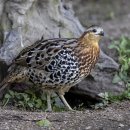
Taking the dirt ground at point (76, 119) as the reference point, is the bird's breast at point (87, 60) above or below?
above

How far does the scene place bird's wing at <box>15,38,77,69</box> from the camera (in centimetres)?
824

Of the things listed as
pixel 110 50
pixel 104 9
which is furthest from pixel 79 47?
pixel 104 9

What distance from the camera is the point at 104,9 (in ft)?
45.9

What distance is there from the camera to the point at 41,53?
8.30 m

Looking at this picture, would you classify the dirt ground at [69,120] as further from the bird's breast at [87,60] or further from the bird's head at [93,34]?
the bird's head at [93,34]

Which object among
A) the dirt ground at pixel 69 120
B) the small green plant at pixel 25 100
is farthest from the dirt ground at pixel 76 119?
the small green plant at pixel 25 100

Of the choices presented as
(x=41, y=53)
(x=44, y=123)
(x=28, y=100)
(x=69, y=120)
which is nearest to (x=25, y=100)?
(x=28, y=100)

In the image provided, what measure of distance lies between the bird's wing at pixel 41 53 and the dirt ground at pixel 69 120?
0.75 m

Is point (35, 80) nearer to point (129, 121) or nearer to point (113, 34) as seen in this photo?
point (129, 121)

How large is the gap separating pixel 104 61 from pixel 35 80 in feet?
4.82

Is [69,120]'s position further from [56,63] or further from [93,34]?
[93,34]

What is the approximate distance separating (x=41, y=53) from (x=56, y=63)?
281mm

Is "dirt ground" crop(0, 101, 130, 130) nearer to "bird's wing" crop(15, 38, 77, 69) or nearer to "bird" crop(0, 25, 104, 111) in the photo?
"bird" crop(0, 25, 104, 111)

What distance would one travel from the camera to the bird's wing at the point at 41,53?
27.0 feet
